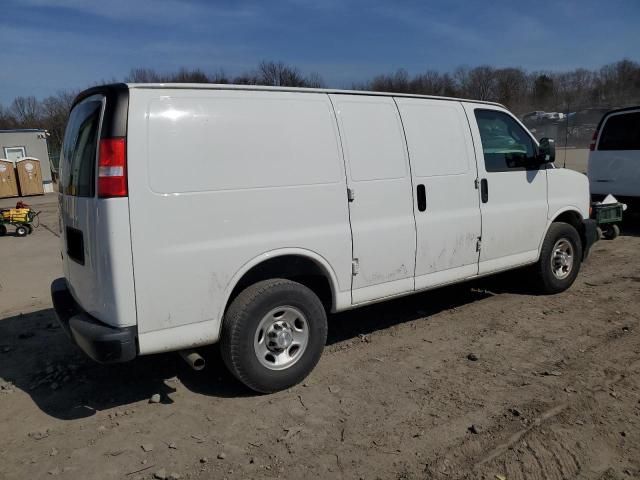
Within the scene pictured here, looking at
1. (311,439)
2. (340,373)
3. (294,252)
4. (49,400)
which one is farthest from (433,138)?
(49,400)

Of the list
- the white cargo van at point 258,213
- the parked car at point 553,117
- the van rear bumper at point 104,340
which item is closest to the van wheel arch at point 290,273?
the white cargo van at point 258,213

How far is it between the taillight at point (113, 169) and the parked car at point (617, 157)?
30.5ft

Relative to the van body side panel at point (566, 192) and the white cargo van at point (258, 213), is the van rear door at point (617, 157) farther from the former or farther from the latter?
the white cargo van at point (258, 213)

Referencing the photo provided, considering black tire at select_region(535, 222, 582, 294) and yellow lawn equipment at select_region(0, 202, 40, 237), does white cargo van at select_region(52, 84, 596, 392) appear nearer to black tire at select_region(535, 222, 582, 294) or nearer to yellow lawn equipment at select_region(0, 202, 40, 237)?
black tire at select_region(535, 222, 582, 294)

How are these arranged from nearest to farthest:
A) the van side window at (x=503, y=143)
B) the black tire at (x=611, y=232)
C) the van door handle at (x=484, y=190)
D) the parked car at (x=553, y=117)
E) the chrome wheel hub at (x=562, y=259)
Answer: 1. the van door handle at (x=484, y=190)
2. the van side window at (x=503, y=143)
3. the chrome wheel hub at (x=562, y=259)
4. the black tire at (x=611, y=232)
5. the parked car at (x=553, y=117)

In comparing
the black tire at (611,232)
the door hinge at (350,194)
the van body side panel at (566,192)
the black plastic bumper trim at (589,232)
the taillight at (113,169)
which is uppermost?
the taillight at (113,169)

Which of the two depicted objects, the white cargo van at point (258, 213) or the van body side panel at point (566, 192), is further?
the van body side panel at point (566, 192)

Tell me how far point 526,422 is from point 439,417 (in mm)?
540

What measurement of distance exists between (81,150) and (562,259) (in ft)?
16.7

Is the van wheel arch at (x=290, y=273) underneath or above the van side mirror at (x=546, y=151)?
underneath

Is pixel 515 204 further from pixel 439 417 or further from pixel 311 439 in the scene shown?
Answer: pixel 311 439

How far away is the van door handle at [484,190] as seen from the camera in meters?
5.02

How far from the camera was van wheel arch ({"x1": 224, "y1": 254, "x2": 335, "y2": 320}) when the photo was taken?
380cm

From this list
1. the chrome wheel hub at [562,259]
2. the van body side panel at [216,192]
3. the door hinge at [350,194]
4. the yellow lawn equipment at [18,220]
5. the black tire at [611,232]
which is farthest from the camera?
the yellow lawn equipment at [18,220]
